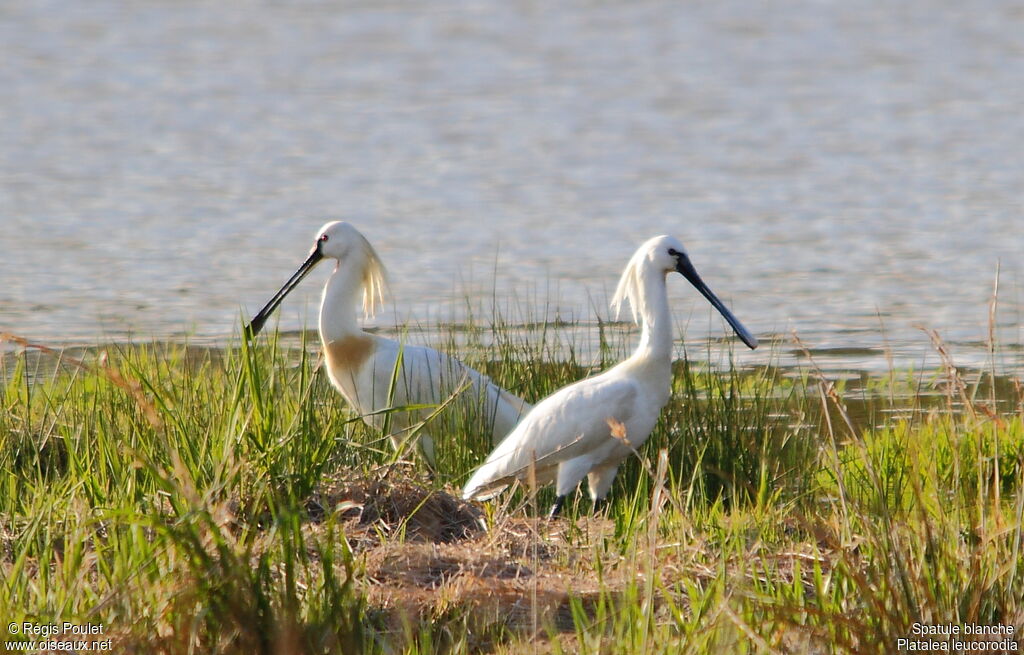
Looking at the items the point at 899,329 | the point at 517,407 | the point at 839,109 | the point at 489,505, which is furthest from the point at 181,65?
the point at 489,505

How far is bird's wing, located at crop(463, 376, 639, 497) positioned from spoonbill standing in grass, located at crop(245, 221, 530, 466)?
0.44 metres

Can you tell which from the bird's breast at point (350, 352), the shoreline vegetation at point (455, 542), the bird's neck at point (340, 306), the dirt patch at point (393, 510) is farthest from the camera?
the bird's neck at point (340, 306)

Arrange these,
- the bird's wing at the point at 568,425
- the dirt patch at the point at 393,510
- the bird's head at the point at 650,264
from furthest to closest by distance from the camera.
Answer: the bird's head at the point at 650,264
the bird's wing at the point at 568,425
the dirt patch at the point at 393,510

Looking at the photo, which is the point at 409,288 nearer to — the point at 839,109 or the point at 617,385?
the point at 617,385

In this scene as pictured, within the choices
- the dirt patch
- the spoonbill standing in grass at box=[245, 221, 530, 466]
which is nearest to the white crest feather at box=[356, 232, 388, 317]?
the spoonbill standing in grass at box=[245, 221, 530, 466]

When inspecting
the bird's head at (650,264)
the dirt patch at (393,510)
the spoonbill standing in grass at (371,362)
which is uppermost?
the bird's head at (650,264)

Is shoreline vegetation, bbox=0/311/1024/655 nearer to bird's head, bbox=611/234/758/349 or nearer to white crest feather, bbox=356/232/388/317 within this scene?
bird's head, bbox=611/234/758/349

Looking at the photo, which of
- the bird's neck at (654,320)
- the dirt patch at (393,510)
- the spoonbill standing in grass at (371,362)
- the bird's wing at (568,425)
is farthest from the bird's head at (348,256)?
the dirt patch at (393,510)

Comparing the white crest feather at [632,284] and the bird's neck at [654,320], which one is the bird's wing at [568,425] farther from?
the white crest feather at [632,284]

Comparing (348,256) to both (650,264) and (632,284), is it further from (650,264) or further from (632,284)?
(650,264)

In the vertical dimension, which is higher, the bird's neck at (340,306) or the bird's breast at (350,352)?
the bird's neck at (340,306)

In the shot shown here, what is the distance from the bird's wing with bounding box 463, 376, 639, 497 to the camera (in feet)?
19.8

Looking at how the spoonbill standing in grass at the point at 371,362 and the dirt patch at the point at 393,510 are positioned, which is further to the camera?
the spoonbill standing in grass at the point at 371,362

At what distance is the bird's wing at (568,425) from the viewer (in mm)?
6031
